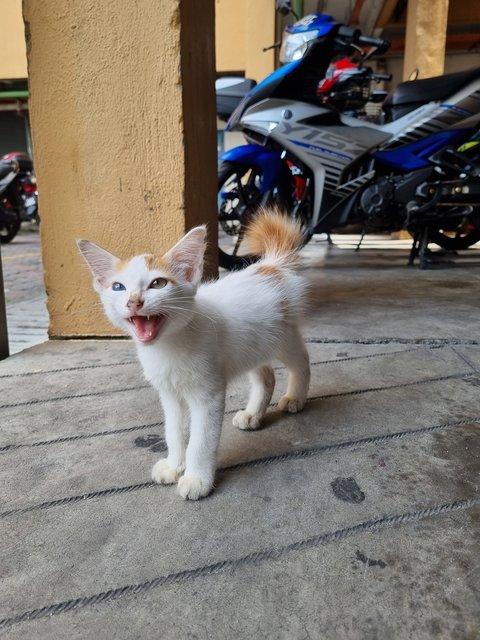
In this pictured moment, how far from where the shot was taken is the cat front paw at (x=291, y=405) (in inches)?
62.4

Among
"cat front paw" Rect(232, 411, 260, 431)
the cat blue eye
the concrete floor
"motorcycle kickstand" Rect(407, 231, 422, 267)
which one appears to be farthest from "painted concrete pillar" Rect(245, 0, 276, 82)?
the cat blue eye

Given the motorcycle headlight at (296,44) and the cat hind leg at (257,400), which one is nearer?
the cat hind leg at (257,400)

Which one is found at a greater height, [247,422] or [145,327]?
[145,327]

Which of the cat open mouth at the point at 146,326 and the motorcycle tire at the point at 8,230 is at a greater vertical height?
the cat open mouth at the point at 146,326

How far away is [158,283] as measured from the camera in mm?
1077

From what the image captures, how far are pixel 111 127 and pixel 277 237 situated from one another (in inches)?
41.1

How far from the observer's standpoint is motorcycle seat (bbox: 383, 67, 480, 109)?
3.68 metres

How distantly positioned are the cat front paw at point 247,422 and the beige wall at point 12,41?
32.4 ft

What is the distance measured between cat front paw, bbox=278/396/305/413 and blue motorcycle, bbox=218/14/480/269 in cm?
197

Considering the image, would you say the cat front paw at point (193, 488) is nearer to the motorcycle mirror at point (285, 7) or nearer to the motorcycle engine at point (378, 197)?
the motorcycle engine at point (378, 197)

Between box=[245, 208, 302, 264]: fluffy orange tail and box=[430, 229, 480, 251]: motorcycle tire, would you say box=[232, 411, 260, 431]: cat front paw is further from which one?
box=[430, 229, 480, 251]: motorcycle tire

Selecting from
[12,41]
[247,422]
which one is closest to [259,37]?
[12,41]

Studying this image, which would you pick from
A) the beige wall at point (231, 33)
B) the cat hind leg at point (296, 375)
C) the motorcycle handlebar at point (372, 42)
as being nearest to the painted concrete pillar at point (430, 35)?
the beige wall at point (231, 33)

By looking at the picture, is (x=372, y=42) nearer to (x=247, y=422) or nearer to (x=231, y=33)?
(x=247, y=422)
